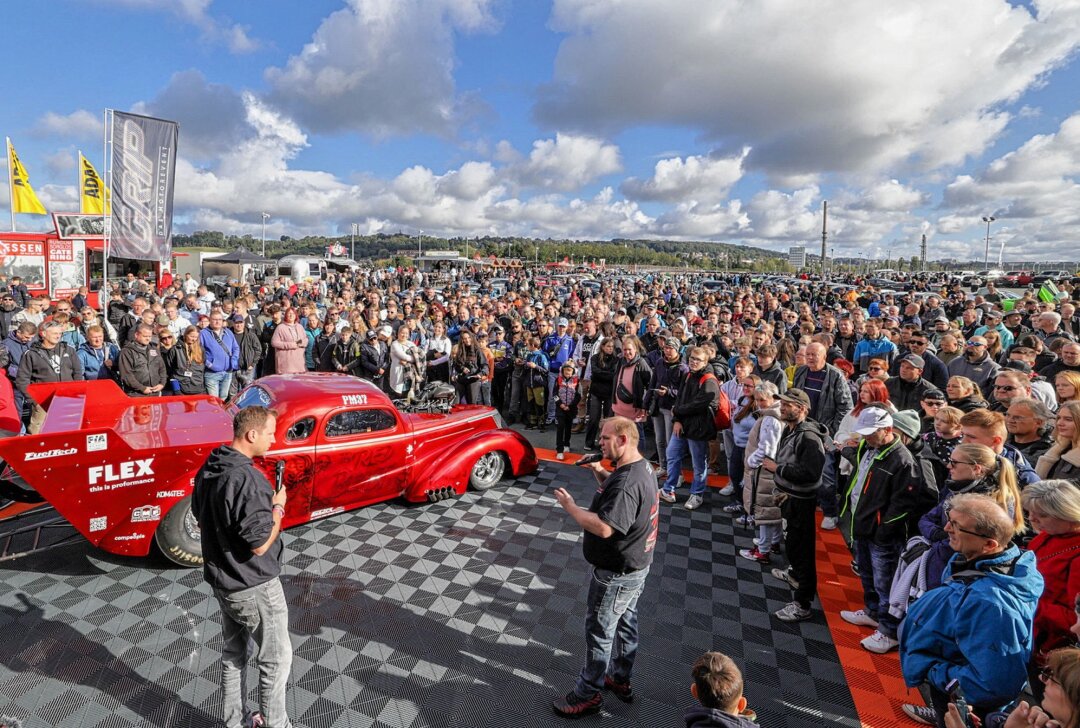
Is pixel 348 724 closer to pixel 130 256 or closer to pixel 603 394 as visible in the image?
pixel 603 394

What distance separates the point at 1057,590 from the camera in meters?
2.61

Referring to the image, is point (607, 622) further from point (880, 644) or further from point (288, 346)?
point (288, 346)

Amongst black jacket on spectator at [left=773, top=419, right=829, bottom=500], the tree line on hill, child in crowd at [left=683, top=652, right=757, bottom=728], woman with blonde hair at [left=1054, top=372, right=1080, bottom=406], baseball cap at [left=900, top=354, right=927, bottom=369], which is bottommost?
A: child in crowd at [left=683, top=652, right=757, bottom=728]

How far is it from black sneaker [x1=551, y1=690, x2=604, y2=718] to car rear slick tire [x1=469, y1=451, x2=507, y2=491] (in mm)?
3259

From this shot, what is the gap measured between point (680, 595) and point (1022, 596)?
2.52 meters

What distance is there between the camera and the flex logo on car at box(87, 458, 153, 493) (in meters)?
4.09

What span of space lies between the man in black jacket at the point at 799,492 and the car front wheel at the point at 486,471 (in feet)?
10.9

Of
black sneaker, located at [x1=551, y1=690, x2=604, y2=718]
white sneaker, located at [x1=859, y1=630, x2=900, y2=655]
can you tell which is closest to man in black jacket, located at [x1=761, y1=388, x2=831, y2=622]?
white sneaker, located at [x1=859, y1=630, x2=900, y2=655]

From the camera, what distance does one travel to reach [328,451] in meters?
5.02

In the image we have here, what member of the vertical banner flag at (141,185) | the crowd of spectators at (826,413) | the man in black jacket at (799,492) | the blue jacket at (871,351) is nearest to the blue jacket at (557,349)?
the crowd of spectators at (826,413)

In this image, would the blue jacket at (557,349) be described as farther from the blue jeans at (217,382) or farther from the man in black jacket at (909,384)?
the blue jeans at (217,382)

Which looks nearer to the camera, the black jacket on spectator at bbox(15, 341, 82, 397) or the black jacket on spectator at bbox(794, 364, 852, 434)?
the black jacket on spectator at bbox(794, 364, 852, 434)

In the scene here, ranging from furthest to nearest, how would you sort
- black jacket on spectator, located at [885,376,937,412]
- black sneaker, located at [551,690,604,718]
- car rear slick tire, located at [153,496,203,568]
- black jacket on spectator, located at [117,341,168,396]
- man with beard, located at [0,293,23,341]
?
man with beard, located at [0,293,23,341] → black jacket on spectator, located at [117,341,168,396] → black jacket on spectator, located at [885,376,937,412] → car rear slick tire, located at [153,496,203,568] → black sneaker, located at [551,690,604,718]

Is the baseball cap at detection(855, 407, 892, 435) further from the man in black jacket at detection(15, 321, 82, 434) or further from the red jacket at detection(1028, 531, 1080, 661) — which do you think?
the man in black jacket at detection(15, 321, 82, 434)
